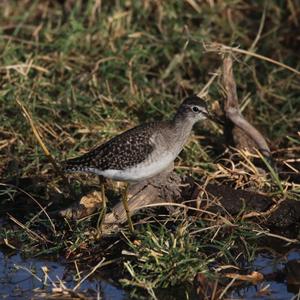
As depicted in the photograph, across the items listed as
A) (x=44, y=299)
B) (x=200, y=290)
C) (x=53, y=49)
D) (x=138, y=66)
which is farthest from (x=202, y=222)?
(x=53, y=49)

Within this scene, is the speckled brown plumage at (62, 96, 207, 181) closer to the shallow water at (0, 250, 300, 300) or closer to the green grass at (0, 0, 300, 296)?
the green grass at (0, 0, 300, 296)

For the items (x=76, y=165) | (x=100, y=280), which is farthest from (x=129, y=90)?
(x=100, y=280)

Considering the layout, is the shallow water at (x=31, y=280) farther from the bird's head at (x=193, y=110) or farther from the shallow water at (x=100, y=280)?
the bird's head at (x=193, y=110)

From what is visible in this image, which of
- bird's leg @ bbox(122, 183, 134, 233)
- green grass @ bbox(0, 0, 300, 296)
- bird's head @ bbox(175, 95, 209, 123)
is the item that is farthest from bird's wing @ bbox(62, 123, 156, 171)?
green grass @ bbox(0, 0, 300, 296)

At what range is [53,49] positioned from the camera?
11430 millimetres

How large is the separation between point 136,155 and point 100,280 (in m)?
1.32

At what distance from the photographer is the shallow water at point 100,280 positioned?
700 centimetres

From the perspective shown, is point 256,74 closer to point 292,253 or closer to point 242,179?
point 242,179

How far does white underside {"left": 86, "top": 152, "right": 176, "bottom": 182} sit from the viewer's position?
795 cm

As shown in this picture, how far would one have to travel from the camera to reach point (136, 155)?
26.7 ft

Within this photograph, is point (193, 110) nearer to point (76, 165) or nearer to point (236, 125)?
point (236, 125)

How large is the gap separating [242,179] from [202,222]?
1019 mm

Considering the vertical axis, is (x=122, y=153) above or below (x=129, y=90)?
above

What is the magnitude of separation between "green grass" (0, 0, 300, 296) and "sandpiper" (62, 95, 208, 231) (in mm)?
495
